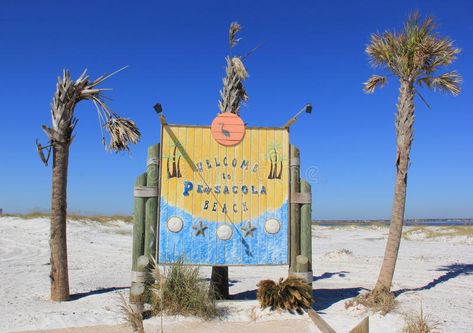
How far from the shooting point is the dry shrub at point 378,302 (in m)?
7.82

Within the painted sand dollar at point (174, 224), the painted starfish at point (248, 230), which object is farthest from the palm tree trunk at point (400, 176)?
the painted sand dollar at point (174, 224)

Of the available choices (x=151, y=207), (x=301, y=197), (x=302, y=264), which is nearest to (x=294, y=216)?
(x=301, y=197)

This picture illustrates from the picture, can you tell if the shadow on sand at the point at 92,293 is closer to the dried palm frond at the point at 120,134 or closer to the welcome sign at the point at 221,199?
the welcome sign at the point at 221,199

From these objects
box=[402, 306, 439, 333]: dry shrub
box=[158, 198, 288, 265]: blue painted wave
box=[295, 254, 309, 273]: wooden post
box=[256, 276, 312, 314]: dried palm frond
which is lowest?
box=[402, 306, 439, 333]: dry shrub

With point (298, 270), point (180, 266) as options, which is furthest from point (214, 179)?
point (298, 270)

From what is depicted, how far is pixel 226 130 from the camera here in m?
8.63

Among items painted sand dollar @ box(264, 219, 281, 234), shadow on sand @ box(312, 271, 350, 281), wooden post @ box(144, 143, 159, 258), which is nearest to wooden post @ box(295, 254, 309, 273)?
painted sand dollar @ box(264, 219, 281, 234)

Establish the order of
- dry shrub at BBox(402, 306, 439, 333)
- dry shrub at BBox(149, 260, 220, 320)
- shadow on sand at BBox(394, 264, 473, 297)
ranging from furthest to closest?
shadow on sand at BBox(394, 264, 473, 297), dry shrub at BBox(149, 260, 220, 320), dry shrub at BBox(402, 306, 439, 333)

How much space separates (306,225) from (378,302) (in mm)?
1897

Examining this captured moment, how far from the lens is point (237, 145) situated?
8.64 m

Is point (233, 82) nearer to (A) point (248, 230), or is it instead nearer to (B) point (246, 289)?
(A) point (248, 230)

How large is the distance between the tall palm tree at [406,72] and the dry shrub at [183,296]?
147 inches

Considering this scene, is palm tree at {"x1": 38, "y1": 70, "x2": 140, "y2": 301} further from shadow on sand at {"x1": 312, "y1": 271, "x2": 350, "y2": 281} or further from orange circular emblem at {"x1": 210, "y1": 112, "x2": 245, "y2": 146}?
shadow on sand at {"x1": 312, "y1": 271, "x2": 350, "y2": 281}

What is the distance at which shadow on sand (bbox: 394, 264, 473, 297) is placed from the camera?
1010 centimetres
